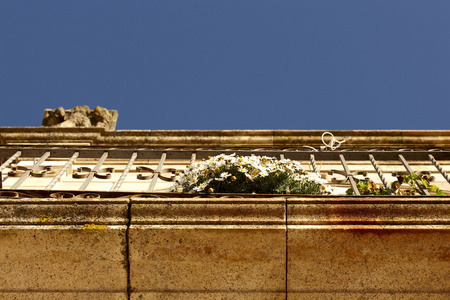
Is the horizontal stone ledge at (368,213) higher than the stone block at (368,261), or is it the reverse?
the horizontal stone ledge at (368,213)

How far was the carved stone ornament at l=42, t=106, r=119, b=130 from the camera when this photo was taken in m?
10.4

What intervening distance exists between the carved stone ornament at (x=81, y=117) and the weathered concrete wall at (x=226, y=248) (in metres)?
6.46

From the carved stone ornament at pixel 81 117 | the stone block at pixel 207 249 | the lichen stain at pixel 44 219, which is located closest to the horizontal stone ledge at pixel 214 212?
the stone block at pixel 207 249

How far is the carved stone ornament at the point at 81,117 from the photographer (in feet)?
34.1

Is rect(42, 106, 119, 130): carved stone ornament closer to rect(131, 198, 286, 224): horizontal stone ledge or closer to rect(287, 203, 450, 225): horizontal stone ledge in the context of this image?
rect(131, 198, 286, 224): horizontal stone ledge

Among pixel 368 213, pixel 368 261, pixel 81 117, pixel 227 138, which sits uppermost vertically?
pixel 81 117

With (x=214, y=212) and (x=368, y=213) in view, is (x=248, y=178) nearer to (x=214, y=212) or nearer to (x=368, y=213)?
(x=214, y=212)

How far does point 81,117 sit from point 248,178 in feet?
21.7

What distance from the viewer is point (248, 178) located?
4.80 meters

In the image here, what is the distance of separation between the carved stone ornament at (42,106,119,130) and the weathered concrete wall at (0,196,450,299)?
6.46 m

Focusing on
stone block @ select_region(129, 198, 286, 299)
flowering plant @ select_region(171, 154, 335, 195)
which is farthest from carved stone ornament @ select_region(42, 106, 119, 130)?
stone block @ select_region(129, 198, 286, 299)

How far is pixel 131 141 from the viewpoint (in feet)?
30.3

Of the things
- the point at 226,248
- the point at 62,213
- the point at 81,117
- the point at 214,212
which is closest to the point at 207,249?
the point at 226,248

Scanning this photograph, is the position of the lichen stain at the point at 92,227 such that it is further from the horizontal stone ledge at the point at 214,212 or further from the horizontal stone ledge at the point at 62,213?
the horizontal stone ledge at the point at 214,212
